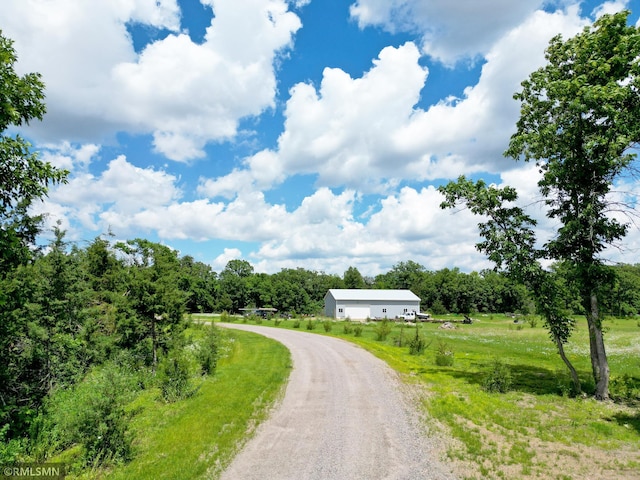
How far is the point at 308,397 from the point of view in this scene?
49.4 ft

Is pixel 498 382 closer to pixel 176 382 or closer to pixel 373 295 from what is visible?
pixel 176 382

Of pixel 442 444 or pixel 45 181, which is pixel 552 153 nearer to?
pixel 442 444

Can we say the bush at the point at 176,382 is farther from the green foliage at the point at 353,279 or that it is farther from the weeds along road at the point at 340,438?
the green foliage at the point at 353,279

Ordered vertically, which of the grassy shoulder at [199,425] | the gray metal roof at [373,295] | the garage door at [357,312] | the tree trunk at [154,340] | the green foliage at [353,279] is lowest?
the garage door at [357,312]

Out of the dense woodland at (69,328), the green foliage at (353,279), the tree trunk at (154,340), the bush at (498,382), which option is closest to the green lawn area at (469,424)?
the bush at (498,382)

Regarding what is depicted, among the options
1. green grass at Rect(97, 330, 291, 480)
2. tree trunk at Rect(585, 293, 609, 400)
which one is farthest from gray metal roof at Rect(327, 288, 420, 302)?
tree trunk at Rect(585, 293, 609, 400)

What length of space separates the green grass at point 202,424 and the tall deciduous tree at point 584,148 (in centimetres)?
1203

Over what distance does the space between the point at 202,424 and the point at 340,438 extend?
4422 millimetres

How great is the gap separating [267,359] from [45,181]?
56.9 feet

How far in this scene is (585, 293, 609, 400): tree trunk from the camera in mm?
14547

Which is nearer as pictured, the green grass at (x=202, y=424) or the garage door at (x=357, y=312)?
the green grass at (x=202, y=424)

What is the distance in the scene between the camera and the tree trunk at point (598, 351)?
47.7 ft

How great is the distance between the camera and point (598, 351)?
1502 centimetres

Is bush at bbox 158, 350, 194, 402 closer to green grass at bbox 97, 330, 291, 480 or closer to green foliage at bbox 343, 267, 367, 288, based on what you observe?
green grass at bbox 97, 330, 291, 480
